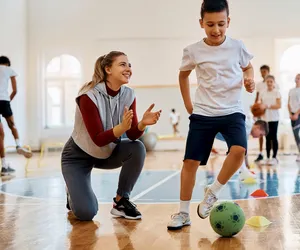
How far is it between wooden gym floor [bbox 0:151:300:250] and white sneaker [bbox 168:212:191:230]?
4cm

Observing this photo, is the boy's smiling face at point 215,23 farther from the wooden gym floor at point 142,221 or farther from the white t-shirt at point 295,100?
the white t-shirt at point 295,100

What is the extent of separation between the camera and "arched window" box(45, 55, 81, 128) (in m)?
12.0

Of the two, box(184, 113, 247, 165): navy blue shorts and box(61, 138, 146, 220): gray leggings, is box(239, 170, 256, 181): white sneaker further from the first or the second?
box(184, 113, 247, 165): navy blue shorts

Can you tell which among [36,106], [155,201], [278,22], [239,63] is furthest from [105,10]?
[239,63]

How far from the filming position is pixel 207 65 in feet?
8.82

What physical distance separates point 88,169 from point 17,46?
8831 mm

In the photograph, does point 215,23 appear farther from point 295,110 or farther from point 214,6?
point 295,110

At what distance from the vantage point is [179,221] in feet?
8.86

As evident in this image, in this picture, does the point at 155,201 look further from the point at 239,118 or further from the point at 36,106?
the point at 36,106

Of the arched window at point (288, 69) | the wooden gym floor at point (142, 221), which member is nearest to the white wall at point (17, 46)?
the arched window at point (288, 69)

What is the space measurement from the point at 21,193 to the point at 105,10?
8.17m

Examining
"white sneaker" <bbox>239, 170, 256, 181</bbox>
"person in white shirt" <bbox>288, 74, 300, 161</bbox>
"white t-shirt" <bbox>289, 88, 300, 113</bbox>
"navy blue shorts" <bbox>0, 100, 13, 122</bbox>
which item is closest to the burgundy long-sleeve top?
"white sneaker" <bbox>239, 170, 256, 181</bbox>

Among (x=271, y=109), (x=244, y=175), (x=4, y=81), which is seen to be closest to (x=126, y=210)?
(x=244, y=175)

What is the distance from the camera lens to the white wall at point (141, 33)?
11336 millimetres
